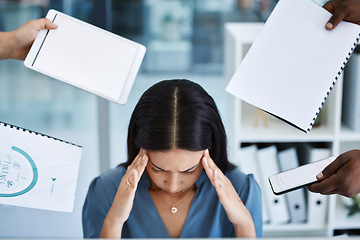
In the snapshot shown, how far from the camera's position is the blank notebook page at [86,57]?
3.14 feet

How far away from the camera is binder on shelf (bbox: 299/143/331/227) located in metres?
1.80

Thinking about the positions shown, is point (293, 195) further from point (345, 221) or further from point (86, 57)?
point (86, 57)

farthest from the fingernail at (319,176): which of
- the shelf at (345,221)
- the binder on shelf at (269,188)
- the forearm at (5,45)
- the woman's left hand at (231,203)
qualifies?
the shelf at (345,221)

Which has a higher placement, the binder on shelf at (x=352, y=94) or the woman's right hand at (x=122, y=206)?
the binder on shelf at (x=352, y=94)

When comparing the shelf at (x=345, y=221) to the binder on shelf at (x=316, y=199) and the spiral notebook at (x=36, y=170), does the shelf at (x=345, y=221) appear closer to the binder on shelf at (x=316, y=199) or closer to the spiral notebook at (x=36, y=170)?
the binder on shelf at (x=316, y=199)

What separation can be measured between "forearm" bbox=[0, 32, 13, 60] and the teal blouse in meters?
0.36

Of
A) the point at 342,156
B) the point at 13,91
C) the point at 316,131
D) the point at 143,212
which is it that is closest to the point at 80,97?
the point at 13,91

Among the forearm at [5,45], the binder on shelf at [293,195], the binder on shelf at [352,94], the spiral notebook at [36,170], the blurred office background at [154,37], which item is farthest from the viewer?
the blurred office background at [154,37]

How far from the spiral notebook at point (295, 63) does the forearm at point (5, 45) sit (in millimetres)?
498

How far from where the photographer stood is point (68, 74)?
3.14 feet

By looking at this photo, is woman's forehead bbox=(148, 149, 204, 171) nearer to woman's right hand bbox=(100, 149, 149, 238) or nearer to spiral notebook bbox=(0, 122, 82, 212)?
woman's right hand bbox=(100, 149, 149, 238)

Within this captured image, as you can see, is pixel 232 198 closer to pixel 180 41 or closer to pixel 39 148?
pixel 39 148

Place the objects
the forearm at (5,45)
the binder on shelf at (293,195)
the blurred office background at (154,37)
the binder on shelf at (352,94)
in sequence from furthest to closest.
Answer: the blurred office background at (154,37)
the binder on shelf at (293,195)
the binder on shelf at (352,94)
the forearm at (5,45)

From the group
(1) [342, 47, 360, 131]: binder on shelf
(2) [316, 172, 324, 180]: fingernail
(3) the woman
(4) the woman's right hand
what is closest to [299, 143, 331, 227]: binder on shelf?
(1) [342, 47, 360, 131]: binder on shelf
